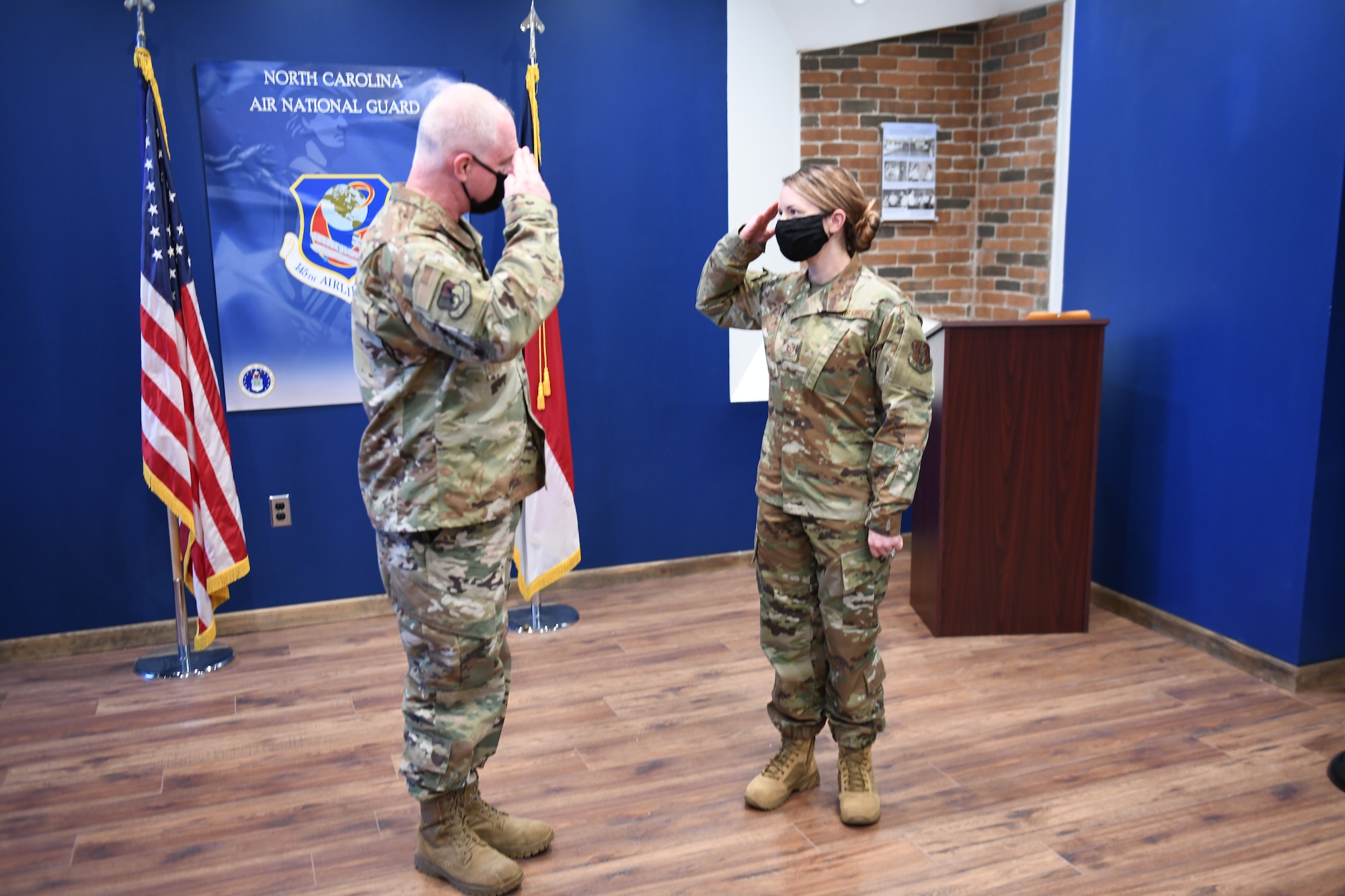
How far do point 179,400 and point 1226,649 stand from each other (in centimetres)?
354

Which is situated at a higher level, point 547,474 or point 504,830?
point 547,474

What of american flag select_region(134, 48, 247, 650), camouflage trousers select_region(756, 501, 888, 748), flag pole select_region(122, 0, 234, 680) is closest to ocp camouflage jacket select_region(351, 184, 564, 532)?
camouflage trousers select_region(756, 501, 888, 748)

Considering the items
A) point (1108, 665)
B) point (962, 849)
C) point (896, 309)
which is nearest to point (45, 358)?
point (896, 309)

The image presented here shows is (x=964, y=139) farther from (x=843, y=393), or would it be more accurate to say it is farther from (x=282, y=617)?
(x=282, y=617)

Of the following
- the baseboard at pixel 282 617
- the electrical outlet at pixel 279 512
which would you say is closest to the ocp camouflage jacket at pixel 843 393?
the baseboard at pixel 282 617

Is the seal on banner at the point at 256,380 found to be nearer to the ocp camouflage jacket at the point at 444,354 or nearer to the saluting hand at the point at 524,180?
the ocp camouflage jacket at the point at 444,354

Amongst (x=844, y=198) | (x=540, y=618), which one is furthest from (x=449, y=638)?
(x=540, y=618)

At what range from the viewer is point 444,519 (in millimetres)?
2016

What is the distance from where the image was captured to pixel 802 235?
236 cm

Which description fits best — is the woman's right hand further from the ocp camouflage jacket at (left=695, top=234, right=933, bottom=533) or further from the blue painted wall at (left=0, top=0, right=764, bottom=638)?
the blue painted wall at (left=0, top=0, right=764, bottom=638)

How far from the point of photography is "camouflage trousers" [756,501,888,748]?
94.0 inches

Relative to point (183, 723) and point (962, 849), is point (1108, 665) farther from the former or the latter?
point (183, 723)

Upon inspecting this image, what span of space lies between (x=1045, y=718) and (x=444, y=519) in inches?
77.5

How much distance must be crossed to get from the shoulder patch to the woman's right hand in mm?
794
